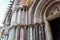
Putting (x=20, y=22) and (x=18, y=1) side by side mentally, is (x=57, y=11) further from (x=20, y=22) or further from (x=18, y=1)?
(x=18, y=1)

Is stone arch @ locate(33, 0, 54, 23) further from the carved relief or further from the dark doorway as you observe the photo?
the dark doorway

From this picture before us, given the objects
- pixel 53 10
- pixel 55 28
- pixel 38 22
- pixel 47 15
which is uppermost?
pixel 53 10

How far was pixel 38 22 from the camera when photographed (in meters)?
3.69

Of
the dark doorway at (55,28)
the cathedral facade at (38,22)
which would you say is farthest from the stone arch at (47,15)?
the dark doorway at (55,28)

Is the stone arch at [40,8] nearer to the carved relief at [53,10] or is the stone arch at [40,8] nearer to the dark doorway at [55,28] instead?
the carved relief at [53,10]

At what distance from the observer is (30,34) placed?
11.9 feet

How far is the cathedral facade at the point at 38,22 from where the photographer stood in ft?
11.8

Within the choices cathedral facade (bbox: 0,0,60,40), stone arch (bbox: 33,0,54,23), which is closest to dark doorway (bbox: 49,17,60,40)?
cathedral facade (bbox: 0,0,60,40)

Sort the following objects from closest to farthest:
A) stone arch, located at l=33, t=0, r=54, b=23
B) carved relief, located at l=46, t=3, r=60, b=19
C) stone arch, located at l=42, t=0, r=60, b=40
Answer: stone arch, located at l=42, t=0, r=60, b=40
carved relief, located at l=46, t=3, r=60, b=19
stone arch, located at l=33, t=0, r=54, b=23

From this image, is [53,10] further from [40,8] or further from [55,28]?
[55,28]

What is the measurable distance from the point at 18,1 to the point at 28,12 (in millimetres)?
497

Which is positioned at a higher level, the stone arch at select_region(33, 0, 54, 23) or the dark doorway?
the stone arch at select_region(33, 0, 54, 23)

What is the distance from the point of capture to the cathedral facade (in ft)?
11.8

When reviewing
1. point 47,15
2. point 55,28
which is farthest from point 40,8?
point 55,28
